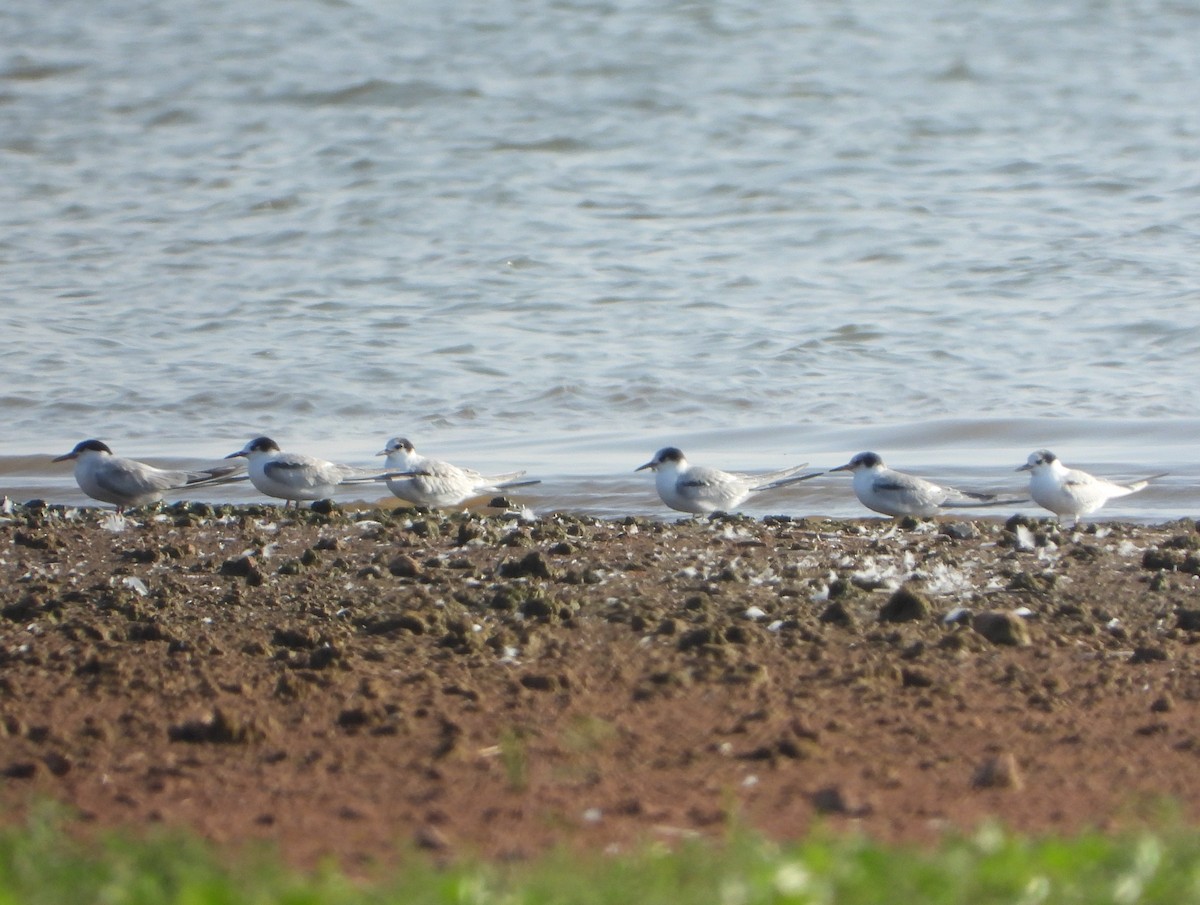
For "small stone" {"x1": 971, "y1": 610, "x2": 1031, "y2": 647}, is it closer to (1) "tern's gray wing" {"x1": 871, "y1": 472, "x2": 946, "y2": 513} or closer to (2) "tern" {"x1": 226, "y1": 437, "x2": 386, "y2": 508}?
(1) "tern's gray wing" {"x1": 871, "y1": 472, "x2": 946, "y2": 513}

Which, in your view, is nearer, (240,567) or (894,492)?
(240,567)

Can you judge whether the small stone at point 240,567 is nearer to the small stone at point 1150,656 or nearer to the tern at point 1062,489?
the small stone at point 1150,656

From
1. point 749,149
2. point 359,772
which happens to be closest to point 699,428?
point 359,772

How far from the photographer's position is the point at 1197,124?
2064 cm

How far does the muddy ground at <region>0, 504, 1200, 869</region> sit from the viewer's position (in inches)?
156

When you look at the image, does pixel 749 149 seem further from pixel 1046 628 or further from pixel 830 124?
pixel 1046 628

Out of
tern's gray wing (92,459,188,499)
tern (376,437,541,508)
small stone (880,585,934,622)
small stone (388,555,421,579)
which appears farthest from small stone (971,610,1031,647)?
tern's gray wing (92,459,188,499)

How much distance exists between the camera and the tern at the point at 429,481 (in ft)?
29.6

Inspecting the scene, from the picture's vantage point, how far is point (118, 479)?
29.3ft

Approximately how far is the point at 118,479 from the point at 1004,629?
5.26 meters

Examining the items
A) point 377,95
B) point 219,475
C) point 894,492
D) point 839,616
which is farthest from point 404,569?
point 377,95

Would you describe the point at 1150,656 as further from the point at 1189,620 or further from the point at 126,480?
the point at 126,480

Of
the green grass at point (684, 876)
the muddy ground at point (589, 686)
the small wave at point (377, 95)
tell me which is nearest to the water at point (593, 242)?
the small wave at point (377, 95)

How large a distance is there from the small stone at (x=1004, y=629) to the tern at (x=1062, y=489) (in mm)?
2967
